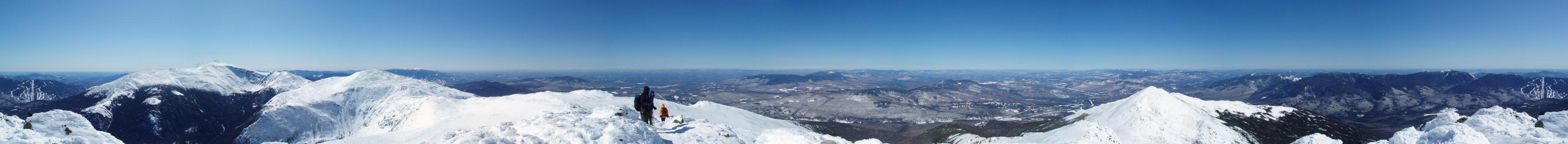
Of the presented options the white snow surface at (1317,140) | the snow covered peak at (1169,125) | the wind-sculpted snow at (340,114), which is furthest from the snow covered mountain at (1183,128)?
the wind-sculpted snow at (340,114)

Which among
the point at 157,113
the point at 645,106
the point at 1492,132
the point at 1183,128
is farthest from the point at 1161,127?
the point at 157,113

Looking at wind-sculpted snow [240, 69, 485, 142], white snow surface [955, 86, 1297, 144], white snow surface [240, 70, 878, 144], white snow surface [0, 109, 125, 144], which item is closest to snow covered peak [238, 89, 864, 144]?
white snow surface [240, 70, 878, 144]

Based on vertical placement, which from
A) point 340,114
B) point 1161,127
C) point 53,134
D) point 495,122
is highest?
point 53,134

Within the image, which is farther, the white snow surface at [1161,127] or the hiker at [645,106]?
the white snow surface at [1161,127]

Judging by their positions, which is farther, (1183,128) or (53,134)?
(1183,128)

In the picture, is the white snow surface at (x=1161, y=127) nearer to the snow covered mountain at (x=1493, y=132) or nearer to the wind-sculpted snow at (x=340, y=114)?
the snow covered mountain at (x=1493, y=132)

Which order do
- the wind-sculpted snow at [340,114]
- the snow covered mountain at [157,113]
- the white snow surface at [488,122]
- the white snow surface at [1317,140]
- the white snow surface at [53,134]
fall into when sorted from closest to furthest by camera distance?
the white snow surface at [53,134]
the white snow surface at [488,122]
the white snow surface at [1317,140]
the wind-sculpted snow at [340,114]
the snow covered mountain at [157,113]

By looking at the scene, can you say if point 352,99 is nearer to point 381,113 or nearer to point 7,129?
point 381,113

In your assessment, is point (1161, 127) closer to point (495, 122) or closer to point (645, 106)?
point (645, 106)
